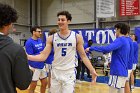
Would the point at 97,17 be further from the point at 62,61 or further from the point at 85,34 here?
the point at 62,61

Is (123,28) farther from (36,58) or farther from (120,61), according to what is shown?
(36,58)

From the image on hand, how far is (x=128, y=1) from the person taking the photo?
15039 millimetres

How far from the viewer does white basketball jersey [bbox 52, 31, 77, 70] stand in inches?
161

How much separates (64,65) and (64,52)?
0.19m

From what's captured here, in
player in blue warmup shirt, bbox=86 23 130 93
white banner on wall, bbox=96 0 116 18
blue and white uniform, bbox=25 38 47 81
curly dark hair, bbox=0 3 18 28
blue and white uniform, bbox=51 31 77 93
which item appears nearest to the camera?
curly dark hair, bbox=0 3 18 28

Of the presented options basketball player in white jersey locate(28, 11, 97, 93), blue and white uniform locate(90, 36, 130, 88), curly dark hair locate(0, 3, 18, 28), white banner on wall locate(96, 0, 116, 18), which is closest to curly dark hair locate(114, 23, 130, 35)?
blue and white uniform locate(90, 36, 130, 88)

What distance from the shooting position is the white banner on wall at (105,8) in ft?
51.0

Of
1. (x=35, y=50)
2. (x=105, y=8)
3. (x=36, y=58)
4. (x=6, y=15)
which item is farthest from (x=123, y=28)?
(x=105, y=8)

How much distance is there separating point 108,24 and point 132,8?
7.13 ft

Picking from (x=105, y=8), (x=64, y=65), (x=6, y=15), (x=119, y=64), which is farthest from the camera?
(x=105, y=8)

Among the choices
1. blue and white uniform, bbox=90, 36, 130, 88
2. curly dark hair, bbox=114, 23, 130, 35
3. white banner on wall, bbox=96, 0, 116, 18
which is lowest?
blue and white uniform, bbox=90, 36, 130, 88

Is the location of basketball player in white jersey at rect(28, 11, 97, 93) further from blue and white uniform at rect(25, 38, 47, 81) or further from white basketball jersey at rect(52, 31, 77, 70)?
blue and white uniform at rect(25, 38, 47, 81)

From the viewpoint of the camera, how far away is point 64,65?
4.08m

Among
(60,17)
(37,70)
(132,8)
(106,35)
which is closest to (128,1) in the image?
(132,8)
